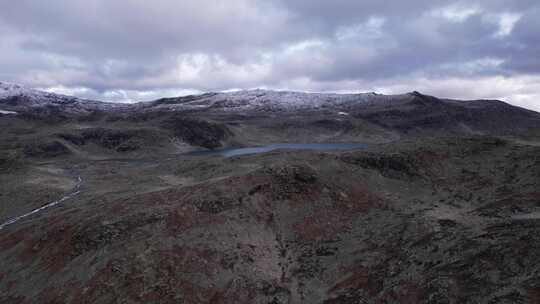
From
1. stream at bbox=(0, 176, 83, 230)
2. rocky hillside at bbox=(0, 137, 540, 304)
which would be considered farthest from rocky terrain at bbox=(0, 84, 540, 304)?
stream at bbox=(0, 176, 83, 230)

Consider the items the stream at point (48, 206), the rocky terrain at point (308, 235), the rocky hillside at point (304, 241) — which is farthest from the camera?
the stream at point (48, 206)

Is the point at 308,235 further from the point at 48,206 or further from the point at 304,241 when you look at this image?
the point at 48,206

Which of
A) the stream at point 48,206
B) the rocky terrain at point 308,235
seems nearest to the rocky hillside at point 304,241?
the rocky terrain at point 308,235

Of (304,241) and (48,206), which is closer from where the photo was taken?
(304,241)

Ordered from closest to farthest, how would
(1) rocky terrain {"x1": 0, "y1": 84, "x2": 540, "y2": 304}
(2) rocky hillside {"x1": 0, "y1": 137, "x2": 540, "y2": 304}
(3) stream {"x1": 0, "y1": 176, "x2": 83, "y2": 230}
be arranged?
(2) rocky hillside {"x1": 0, "y1": 137, "x2": 540, "y2": 304} < (1) rocky terrain {"x1": 0, "y1": 84, "x2": 540, "y2": 304} < (3) stream {"x1": 0, "y1": 176, "x2": 83, "y2": 230}

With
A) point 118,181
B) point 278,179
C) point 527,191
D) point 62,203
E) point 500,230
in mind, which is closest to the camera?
point 500,230

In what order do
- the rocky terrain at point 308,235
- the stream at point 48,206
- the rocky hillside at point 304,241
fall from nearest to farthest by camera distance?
the rocky hillside at point 304,241 → the rocky terrain at point 308,235 → the stream at point 48,206

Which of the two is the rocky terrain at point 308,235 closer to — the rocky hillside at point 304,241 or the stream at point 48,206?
the rocky hillside at point 304,241

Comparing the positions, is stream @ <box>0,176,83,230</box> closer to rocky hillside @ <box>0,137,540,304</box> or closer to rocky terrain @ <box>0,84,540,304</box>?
rocky terrain @ <box>0,84,540,304</box>

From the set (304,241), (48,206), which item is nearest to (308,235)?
(304,241)

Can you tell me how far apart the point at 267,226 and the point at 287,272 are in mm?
6280

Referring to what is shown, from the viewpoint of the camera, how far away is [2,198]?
169 feet

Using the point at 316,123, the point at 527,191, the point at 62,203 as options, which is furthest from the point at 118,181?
the point at 316,123

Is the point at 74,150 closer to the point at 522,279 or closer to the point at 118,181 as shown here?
the point at 118,181
